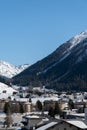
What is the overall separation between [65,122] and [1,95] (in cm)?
14327

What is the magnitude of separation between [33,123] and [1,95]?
119m

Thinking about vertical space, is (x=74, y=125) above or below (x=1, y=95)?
below

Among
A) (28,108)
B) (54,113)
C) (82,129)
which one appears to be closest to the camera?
(82,129)

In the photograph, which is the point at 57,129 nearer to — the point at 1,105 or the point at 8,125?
the point at 8,125

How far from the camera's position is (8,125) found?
8531 cm

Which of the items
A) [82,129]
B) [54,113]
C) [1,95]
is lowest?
[82,129]

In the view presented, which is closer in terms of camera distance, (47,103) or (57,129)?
(57,129)

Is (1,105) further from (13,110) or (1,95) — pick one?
(1,95)

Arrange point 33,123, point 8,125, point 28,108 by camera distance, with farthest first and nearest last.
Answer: point 28,108 < point 8,125 < point 33,123

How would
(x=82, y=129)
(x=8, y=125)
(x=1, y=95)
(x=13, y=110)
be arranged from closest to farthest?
(x=82, y=129)
(x=8, y=125)
(x=13, y=110)
(x=1, y=95)

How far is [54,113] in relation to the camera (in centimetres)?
10419

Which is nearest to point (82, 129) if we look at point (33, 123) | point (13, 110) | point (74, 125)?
point (74, 125)

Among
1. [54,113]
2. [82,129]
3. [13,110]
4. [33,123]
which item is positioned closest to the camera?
[82,129]

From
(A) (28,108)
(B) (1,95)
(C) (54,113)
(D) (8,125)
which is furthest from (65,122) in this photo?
(B) (1,95)
